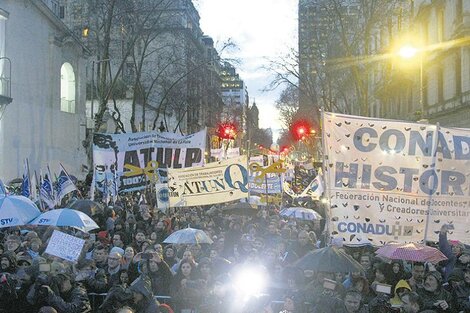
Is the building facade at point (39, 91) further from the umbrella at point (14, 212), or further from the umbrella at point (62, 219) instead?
the umbrella at point (62, 219)

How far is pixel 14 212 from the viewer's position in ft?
37.6

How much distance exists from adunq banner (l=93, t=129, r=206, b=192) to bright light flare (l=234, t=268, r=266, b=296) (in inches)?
284

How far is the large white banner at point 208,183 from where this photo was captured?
14.4 metres

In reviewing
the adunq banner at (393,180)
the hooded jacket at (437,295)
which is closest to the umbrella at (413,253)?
the hooded jacket at (437,295)

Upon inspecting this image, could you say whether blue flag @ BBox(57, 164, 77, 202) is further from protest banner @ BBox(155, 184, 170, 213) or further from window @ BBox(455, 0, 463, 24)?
window @ BBox(455, 0, 463, 24)

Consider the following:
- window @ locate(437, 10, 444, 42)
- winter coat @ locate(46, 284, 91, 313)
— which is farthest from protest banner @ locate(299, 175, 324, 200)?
window @ locate(437, 10, 444, 42)

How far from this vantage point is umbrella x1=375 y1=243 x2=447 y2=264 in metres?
7.92

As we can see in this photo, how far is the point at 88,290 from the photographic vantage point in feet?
29.2

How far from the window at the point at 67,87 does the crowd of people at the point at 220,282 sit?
2169 centimetres

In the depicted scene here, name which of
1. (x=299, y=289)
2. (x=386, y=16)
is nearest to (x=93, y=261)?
(x=299, y=289)

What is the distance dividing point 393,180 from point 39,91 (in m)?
24.5

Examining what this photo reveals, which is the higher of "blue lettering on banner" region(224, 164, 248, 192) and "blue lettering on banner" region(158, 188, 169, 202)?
"blue lettering on banner" region(224, 164, 248, 192)

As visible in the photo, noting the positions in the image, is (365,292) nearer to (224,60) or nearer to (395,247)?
(395,247)

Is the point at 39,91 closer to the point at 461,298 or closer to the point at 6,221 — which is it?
the point at 6,221
